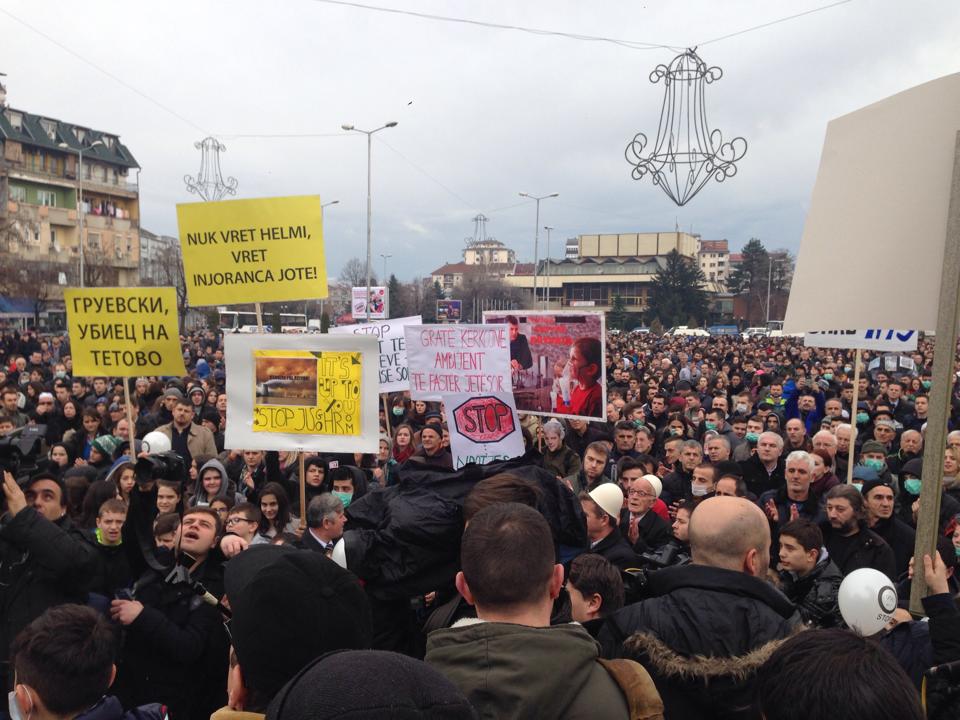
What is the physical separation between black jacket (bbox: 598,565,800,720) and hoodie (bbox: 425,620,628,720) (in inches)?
18.3

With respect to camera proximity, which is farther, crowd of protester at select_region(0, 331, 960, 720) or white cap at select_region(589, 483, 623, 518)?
white cap at select_region(589, 483, 623, 518)

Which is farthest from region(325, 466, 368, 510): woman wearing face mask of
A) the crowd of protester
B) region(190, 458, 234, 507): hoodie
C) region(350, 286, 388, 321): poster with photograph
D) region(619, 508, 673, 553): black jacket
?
region(350, 286, 388, 321): poster with photograph

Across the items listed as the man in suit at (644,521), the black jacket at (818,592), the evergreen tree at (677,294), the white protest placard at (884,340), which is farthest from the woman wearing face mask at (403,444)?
the evergreen tree at (677,294)

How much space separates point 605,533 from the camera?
4.22 metres

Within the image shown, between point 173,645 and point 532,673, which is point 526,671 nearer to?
point 532,673

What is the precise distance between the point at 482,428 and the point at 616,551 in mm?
1434

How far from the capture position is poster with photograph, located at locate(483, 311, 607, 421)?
20.2 ft

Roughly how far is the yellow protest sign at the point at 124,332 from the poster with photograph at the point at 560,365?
286cm

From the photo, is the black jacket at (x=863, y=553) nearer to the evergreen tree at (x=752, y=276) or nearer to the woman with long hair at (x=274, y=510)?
the woman with long hair at (x=274, y=510)

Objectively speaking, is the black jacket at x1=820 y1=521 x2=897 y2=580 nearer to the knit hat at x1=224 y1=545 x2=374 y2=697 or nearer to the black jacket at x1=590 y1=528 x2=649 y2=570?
the black jacket at x1=590 y1=528 x2=649 y2=570

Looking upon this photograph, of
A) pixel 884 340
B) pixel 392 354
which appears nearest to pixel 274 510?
pixel 392 354

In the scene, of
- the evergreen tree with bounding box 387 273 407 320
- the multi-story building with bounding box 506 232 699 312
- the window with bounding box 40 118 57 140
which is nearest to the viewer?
the window with bounding box 40 118 57 140

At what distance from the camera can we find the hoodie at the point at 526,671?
5.62 ft

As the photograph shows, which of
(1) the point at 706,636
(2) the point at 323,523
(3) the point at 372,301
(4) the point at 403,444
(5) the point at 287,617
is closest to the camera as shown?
(5) the point at 287,617
